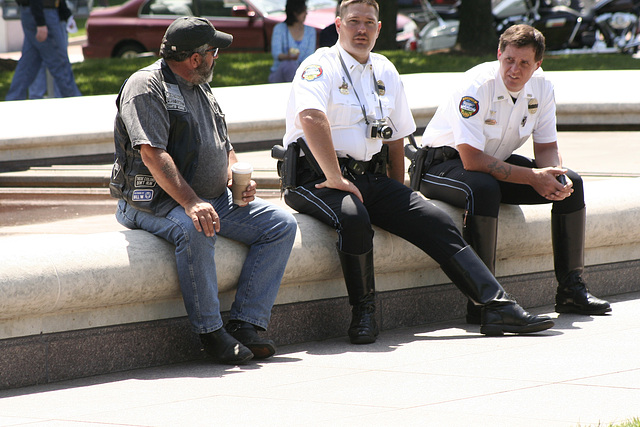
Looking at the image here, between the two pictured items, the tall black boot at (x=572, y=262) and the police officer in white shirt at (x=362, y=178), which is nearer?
the police officer in white shirt at (x=362, y=178)

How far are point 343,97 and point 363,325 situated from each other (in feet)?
3.59

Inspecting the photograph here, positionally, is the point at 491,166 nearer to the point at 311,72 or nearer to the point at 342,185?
the point at 342,185

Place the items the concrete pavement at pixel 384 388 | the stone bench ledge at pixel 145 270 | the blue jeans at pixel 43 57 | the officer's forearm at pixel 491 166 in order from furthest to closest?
the blue jeans at pixel 43 57, the officer's forearm at pixel 491 166, the stone bench ledge at pixel 145 270, the concrete pavement at pixel 384 388

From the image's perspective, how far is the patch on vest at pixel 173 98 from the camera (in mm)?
4359

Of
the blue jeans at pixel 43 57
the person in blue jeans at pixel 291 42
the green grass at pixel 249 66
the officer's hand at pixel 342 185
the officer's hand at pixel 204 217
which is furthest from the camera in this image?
the green grass at pixel 249 66

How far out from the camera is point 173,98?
14.4 feet

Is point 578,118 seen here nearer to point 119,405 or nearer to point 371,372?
point 371,372

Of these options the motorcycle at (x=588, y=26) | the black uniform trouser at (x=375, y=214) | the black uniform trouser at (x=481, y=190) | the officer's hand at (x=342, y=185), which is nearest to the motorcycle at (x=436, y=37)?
the motorcycle at (x=588, y=26)

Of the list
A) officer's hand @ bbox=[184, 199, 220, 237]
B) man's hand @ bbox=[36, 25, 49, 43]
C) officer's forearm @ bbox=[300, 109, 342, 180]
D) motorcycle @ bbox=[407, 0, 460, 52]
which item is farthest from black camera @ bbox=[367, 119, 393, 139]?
motorcycle @ bbox=[407, 0, 460, 52]

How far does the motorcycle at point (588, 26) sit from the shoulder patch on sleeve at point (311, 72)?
15014 mm

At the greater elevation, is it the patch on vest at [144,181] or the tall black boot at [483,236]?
the patch on vest at [144,181]

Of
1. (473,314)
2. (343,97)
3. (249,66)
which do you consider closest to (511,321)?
(473,314)

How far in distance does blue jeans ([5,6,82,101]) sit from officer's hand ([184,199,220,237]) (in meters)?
Result: 8.43

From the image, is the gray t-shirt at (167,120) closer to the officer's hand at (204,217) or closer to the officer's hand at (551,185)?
the officer's hand at (204,217)
